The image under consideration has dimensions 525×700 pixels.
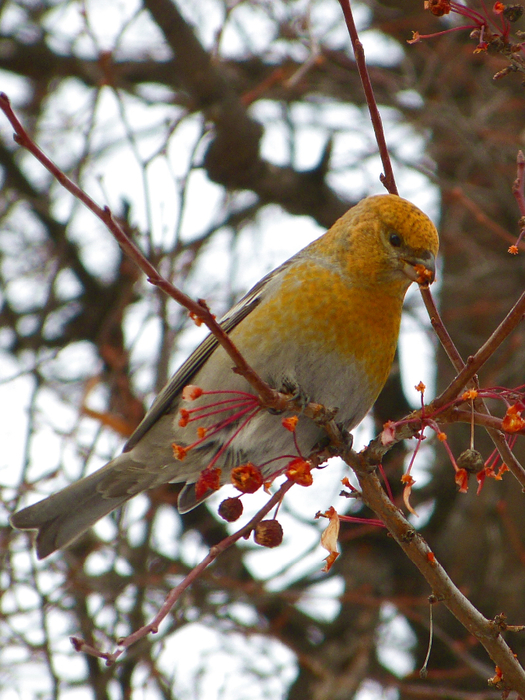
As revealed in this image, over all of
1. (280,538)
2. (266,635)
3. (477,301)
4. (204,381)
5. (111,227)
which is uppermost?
(477,301)

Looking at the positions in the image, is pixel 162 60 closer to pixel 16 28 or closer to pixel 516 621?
pixel 16 28

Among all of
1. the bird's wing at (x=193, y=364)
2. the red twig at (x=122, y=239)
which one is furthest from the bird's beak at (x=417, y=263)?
the red twig at (x=122, y=239)

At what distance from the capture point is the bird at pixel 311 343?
3.13 m

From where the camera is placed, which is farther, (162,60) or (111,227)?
(162,60)

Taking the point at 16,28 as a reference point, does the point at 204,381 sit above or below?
below

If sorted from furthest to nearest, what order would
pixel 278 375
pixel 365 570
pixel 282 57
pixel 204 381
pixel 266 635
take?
pixel 282 57 → pixel 365 570 → pixel 266 635 → pixel 204 381 → pixel 278 375

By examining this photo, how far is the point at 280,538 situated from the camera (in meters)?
2.39

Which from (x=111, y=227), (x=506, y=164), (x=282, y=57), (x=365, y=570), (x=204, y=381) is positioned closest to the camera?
(x=111, y=227)

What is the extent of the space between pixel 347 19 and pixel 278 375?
1.46 metres

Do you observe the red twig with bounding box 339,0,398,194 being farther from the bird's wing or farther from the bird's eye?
the bird's wing

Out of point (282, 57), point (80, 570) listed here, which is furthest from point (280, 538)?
point (282, 57)

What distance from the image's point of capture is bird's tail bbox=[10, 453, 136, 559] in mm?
3729

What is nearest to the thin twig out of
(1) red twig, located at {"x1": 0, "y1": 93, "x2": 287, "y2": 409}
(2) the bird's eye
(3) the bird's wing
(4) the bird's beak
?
(1) red twig, located at {"x1": 0, "y1": 93, "x2": 287, "y2": 409}

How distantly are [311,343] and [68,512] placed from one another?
159 cm
